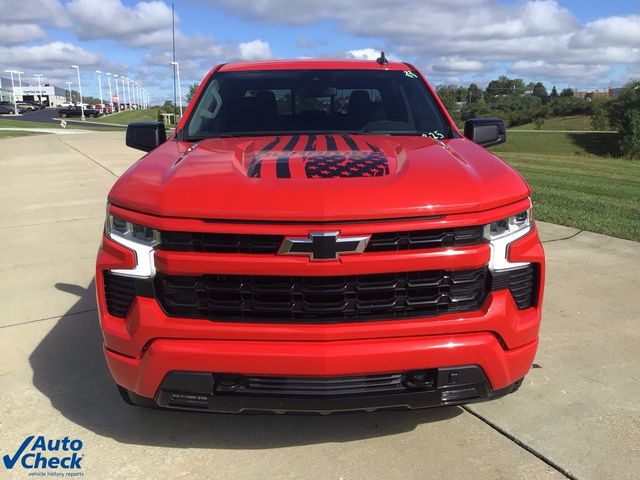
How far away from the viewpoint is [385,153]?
276cm

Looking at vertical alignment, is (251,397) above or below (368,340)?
below

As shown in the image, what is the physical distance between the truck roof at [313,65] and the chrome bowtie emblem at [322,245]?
2.25 meters

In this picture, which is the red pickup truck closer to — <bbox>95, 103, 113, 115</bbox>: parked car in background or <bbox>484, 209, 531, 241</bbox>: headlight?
Result: <bbox>484, 209, 531, 241</bbox>: headlight

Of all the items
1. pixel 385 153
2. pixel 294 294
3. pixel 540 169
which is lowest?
pixel 540 169

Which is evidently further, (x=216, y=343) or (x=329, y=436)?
(x=329, y=436)

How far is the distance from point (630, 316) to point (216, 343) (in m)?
3.23

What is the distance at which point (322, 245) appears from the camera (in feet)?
7.04

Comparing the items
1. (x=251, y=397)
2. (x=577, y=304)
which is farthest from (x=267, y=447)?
(x=577, y=304)

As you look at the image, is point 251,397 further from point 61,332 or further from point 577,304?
point 577,304

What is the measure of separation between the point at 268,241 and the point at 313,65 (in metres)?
2.32

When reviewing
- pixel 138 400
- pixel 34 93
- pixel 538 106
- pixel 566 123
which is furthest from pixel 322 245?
pixel 34 93

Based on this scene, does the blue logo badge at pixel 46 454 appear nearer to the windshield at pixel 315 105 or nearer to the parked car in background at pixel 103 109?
the windshield at pixel 315 105

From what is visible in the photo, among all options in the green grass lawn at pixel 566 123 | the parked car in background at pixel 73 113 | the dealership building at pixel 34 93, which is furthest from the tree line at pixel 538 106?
the dealership building at pixel 34 93

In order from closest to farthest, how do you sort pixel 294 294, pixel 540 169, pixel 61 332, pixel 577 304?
pixel 294 294
pixel 61 332
pixel 577 304
pixel 540 169
